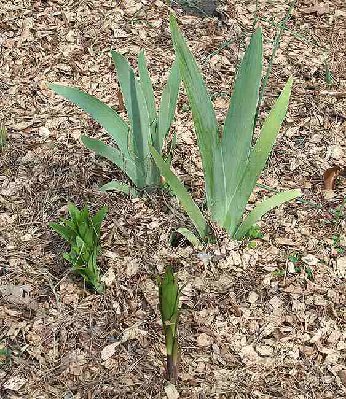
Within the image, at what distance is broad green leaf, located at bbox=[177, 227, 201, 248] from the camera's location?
86.5 inches

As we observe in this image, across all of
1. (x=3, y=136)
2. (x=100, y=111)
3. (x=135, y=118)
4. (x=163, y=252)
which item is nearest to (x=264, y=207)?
(x=163, y=252)

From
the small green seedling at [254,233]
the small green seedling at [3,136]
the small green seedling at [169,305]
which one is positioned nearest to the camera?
the small green seedling at [169,305]

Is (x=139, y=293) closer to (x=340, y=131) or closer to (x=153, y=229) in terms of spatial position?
(x=153, y=229)

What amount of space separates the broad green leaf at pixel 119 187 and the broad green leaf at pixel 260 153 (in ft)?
1.45

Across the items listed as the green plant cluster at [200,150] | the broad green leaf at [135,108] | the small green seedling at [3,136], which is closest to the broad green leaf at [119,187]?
the green plant cluster at [200,150]

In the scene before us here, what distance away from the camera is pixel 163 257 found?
225 centimetres

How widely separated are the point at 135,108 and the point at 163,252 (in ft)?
1.71

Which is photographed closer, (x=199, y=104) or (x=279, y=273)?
(x=199, y=104)

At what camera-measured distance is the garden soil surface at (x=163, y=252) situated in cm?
197

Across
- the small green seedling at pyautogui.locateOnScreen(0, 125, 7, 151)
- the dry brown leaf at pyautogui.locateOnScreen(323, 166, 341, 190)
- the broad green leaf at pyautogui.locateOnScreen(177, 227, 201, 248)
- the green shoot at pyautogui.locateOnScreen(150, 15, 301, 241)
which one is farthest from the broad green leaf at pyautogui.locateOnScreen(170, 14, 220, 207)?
the small green seedling at pyautogui.locateOnScreen(0, 125, 7, 151)

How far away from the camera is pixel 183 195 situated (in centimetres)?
200

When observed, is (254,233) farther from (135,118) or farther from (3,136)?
(3,136)

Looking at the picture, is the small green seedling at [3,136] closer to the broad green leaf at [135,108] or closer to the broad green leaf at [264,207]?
the broad green leaf at [135,108]

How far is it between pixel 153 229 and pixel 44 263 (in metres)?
0.41
